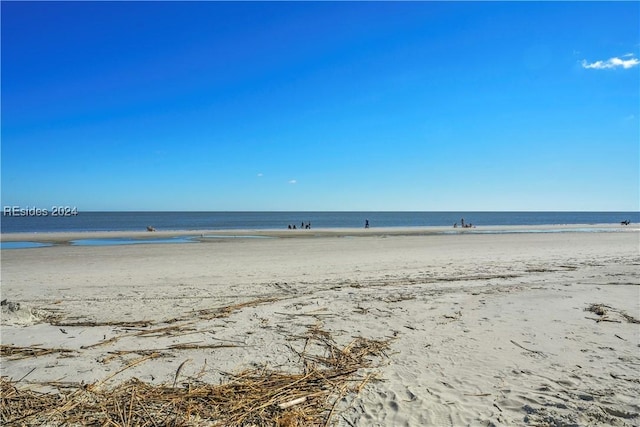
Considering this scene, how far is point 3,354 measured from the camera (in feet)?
17.4

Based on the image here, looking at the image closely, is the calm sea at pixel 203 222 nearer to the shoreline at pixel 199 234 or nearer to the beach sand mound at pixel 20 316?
the shoreline at pixel 199 234

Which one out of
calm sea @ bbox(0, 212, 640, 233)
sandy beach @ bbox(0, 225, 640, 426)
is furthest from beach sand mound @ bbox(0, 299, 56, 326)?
calm sea @ bbox(0, 212, 640, 233)

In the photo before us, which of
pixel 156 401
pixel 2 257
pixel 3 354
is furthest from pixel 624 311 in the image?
pixel 2 257

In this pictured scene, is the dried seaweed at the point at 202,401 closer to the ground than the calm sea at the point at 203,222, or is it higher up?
closer to the ground

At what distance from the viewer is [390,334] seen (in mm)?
6094

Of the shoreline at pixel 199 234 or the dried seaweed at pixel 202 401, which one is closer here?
the dried seaweed at pixel 202 401

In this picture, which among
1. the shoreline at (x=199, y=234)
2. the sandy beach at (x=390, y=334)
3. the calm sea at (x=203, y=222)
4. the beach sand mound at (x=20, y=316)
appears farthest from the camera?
the calm sea at (x=203, y=222)

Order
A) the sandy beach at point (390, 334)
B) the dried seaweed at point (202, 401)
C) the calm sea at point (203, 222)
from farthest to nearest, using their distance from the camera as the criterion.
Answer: the calm sea at point (203, 222) → the sandy beach at point (390, 334) → the dried seaweed at point (202, 401)

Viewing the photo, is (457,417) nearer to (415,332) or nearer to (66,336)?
(415,332)

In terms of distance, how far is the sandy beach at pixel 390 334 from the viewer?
13.1ft

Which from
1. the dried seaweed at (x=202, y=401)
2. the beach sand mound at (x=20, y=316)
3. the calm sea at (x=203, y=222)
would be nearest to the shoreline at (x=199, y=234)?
the calm sea at (x=203, y=222)

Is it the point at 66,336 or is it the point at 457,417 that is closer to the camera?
the point at 457,417

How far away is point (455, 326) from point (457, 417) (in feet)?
9.72

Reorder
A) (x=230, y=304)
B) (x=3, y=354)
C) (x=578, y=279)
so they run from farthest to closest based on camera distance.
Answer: (x=578, y=279), (x=230, y=304), (x=3, y=354)
